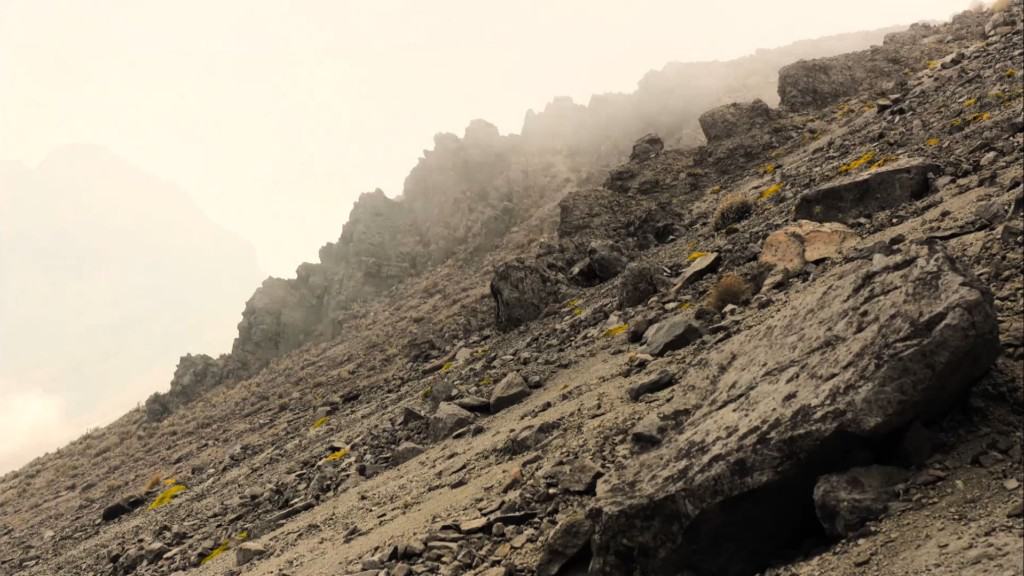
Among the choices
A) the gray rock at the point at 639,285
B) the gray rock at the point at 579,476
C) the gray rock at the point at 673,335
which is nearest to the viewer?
the gray rock at the point at 579,476

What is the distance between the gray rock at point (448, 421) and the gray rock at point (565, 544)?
8.94 meters

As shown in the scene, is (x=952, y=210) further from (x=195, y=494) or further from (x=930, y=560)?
(x=195, y=494)

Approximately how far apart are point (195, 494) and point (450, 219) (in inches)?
1459

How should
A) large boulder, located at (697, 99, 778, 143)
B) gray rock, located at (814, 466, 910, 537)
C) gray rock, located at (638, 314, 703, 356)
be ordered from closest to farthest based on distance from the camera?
gray rock, located at (814, 466, 910, 537)
gray rock, located at (638, 314, 703, 356)
large boulder, located at (697, 99, 778, 143)

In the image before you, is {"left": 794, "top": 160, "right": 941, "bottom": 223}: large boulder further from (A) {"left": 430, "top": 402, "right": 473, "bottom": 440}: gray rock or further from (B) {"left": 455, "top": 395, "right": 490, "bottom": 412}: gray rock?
(A) {"left": 430, "top": 402, "right": 473, "bottom": 440}: gray rock

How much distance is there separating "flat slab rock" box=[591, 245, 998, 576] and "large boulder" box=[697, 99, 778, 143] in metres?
A: 26.6

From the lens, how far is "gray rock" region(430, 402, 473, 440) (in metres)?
17.1

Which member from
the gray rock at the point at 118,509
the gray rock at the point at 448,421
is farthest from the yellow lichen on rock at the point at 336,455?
the gray rock at the point at 118,509

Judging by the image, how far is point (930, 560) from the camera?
17.4ft

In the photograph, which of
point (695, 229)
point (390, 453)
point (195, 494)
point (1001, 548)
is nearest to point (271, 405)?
point (195, 494)

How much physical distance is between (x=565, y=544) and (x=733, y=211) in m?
16.6

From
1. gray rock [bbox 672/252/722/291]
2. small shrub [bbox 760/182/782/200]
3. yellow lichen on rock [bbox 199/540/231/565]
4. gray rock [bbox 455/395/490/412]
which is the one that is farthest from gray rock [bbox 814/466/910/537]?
small shrub [bbox 760/182/782/200]

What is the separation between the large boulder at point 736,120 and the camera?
32344 mm

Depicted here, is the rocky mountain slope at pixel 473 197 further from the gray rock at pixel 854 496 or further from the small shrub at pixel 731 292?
the gray rock at pixel 854 496
